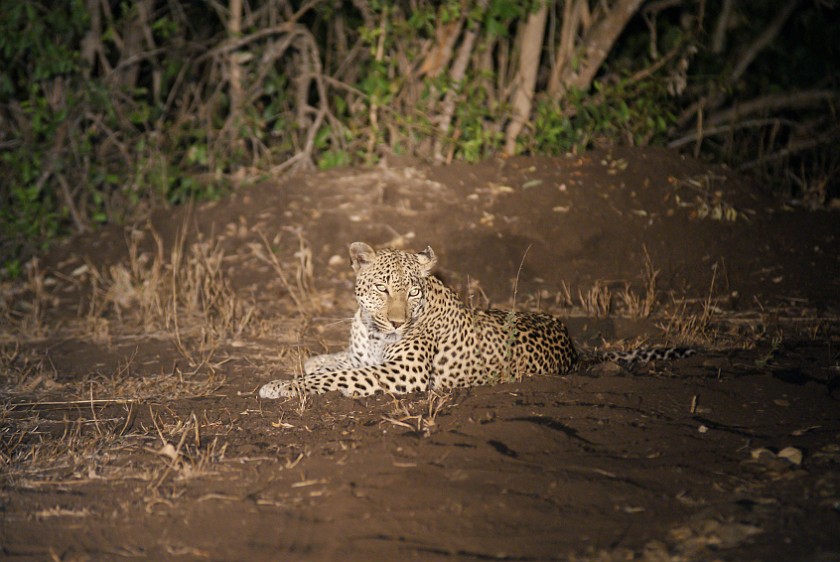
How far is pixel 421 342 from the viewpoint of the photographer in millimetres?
6504

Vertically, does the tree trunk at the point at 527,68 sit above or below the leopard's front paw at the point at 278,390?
above

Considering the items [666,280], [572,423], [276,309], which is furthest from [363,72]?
[572,423]

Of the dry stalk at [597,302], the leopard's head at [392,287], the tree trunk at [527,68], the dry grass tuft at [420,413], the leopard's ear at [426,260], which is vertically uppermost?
the tree trunk at [527,68]

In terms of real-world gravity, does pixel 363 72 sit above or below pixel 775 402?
above

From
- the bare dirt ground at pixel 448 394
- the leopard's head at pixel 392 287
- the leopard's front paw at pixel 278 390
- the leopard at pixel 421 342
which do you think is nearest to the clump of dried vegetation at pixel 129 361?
the bare dirt ground at pixel 448 394

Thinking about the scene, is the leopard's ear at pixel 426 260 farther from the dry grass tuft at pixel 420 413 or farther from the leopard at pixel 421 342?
the dry grass tuft at pixel 420 413

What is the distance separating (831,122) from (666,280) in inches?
181

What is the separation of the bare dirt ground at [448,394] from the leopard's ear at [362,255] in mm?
893

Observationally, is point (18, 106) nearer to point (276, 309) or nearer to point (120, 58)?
point (120, 58)

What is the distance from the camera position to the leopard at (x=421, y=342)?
6.37 meters

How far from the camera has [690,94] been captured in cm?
1251

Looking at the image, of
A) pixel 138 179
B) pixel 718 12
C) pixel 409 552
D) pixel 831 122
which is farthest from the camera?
pixel 718 12

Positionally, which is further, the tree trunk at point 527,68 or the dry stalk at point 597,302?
the tree trunk at point 527,68

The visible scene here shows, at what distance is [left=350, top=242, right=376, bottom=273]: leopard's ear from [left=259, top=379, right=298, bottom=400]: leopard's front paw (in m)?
0.94
